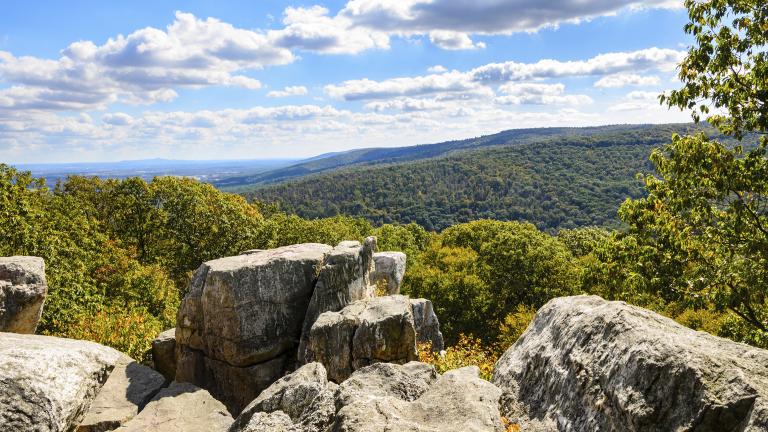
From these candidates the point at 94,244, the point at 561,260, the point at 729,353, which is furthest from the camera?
the point at 561,260

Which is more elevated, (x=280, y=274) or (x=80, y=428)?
(x=280, y=274)

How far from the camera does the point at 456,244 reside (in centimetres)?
5984

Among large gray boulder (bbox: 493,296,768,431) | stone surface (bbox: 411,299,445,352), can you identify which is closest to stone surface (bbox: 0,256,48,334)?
large gray boulder (bbox: 493,296,768,431)

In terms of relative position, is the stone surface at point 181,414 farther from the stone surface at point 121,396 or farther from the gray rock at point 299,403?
the gray rock at point 299,403

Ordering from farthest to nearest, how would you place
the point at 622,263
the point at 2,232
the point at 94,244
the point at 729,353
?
1. the point at 94,244
2. the point at 2,232
3. the point at 622,263
4. the point at 729,353

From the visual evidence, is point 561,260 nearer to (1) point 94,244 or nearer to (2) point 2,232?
(1) point 94,244

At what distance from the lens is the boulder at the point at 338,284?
21.7 metres

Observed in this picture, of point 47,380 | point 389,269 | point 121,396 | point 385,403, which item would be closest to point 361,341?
point 385,403

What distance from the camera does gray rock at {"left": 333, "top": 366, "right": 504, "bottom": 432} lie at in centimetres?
947

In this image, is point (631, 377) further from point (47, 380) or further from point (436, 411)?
point (47, 380)

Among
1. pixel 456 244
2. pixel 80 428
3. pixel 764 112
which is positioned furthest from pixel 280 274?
pixel 456 244

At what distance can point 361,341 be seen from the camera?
18.6 meters

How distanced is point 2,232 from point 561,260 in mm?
43974

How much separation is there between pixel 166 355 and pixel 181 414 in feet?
23.0
